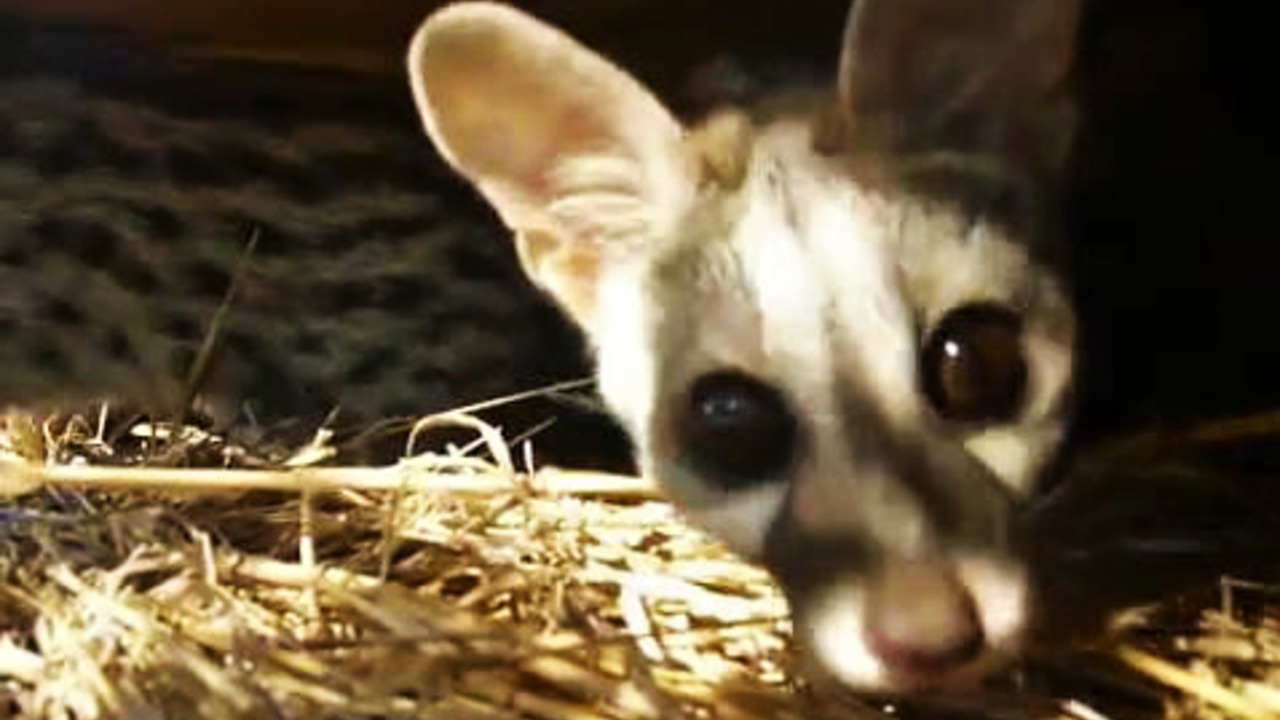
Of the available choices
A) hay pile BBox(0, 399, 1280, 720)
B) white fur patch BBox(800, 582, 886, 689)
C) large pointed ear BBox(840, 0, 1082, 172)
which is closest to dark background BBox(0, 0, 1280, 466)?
large pointed ear BBox(840, 0, 1082, 172)

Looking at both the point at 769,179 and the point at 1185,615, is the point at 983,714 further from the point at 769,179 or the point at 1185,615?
the point at 769,179

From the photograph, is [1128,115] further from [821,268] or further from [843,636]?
[843,636]

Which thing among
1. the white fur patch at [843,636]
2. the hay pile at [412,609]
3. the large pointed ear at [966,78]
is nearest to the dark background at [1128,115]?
the large pointed ear at [966,78]

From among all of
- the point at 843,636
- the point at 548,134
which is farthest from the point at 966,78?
the point at 843,636

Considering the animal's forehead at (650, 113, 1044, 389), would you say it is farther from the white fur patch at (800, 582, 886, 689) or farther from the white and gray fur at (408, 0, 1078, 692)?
the white fur patch at (800, 582, 886, 689)

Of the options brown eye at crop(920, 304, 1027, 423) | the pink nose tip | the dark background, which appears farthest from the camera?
the dark background

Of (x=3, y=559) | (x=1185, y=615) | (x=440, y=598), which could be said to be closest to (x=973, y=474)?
(x=1185, y=615)
